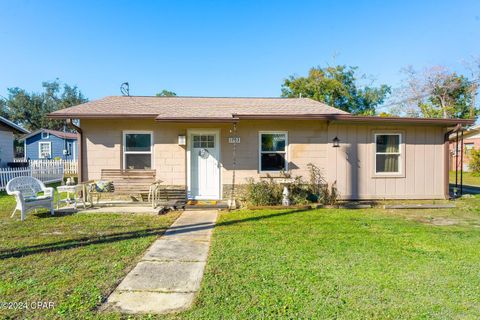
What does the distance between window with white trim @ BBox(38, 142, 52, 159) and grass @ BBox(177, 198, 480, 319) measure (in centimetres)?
2606

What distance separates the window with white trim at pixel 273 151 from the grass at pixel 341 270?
8.67 ft

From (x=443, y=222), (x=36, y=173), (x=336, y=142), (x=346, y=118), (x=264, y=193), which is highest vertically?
(x=346, y=118)

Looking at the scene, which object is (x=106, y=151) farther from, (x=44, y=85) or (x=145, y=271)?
(x=44, y=85)

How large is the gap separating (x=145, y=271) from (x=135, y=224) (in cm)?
247

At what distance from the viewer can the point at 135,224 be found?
554 cm

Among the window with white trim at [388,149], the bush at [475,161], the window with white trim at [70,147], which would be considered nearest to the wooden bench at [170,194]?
the window with white trim at [388,149]

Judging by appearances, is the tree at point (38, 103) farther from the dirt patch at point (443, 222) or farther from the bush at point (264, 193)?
the dirt patch at point (443, 222)

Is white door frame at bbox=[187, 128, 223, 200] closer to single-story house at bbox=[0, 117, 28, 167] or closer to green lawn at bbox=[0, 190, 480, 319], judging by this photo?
green lawn at bbox=[0, 190, 480, 319]

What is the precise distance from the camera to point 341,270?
3.30 metres

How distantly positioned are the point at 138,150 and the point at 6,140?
13410mm

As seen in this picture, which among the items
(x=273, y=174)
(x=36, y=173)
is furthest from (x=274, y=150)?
(x=36, y=173)

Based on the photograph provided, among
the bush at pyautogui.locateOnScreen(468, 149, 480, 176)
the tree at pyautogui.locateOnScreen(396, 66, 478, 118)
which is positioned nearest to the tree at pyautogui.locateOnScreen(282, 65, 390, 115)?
the tree at pyautogui.locateOnScreen(396, 66, 478, 118)

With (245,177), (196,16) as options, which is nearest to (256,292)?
(245,177)

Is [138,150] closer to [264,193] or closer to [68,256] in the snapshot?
A: [264,193]
